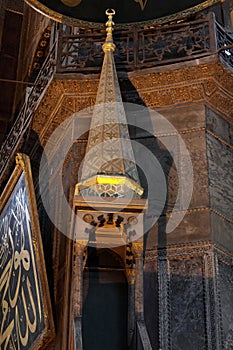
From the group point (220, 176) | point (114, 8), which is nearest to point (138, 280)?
point (220, 176)

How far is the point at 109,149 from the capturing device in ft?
20.1

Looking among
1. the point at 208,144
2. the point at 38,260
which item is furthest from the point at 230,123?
the point at 38,260

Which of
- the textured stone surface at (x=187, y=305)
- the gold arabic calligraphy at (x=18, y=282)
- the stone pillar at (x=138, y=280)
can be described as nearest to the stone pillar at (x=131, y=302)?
the stone pillar at (x=138, y=280)

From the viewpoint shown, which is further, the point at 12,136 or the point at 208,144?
the point at 12,136

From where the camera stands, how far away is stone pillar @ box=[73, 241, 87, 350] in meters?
5.53

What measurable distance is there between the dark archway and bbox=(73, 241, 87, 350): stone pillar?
0.90 ft

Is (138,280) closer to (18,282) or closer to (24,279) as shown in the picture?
(24,279)

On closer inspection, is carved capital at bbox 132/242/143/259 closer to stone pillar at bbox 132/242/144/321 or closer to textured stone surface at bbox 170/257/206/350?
stone pillar at bbox 132/242/144/321

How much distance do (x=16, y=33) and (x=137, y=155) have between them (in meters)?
5.15

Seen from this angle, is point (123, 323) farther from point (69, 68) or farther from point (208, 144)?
point (69, 68)

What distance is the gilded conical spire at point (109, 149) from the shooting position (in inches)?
232

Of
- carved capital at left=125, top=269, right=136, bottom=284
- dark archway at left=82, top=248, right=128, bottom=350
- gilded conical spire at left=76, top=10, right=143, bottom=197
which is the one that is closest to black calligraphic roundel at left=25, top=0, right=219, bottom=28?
gilded conical spire at left=76, top=10, right=143, bottom=197

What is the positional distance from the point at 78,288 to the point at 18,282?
1446 mm

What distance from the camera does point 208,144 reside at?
22.0 feet
